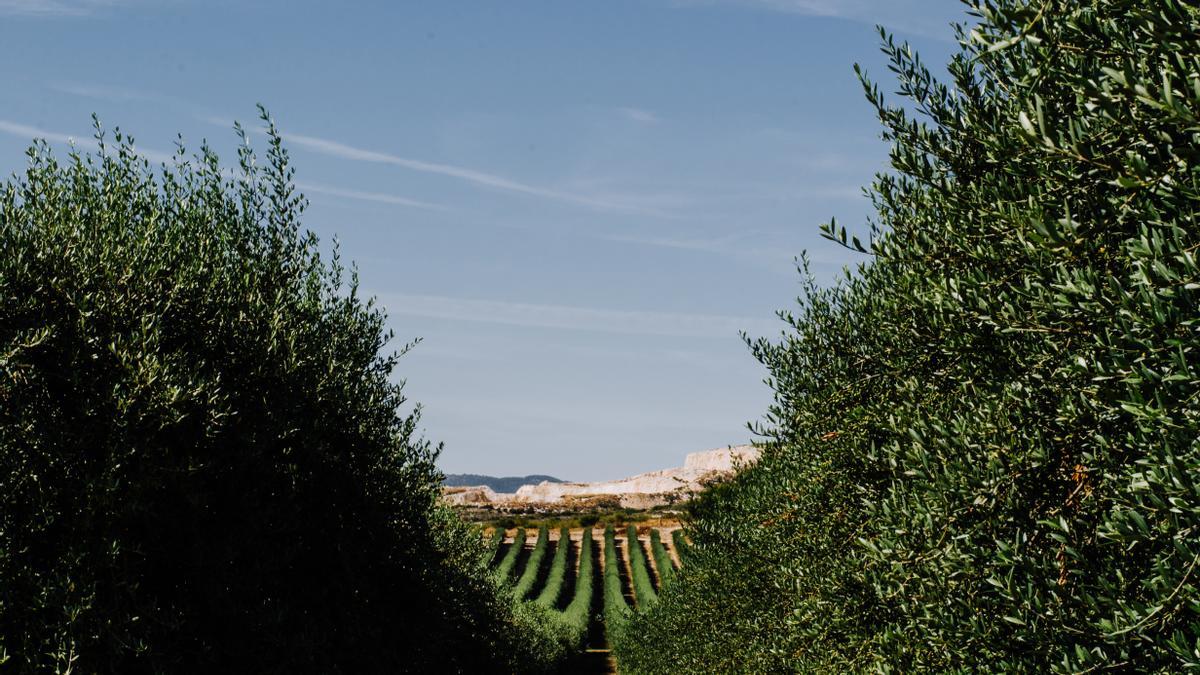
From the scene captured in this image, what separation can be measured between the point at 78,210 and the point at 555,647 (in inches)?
1774

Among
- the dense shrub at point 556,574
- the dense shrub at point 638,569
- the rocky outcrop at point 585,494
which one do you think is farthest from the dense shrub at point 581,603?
the rocky outcrop at point 585,494

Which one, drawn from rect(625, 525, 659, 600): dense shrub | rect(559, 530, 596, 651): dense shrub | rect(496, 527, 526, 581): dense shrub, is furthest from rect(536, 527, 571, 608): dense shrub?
rect(625, 525, 659, 600): dense shrub

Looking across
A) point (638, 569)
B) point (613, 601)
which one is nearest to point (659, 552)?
point (638, 569)

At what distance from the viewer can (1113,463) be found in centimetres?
696

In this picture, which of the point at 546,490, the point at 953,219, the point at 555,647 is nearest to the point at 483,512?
the point at 546,490

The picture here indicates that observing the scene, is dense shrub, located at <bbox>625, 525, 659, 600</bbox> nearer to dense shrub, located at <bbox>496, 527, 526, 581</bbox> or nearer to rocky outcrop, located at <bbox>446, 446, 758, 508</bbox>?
dense shrub, located at <bbox>496, 527, 526, 581</bbox>

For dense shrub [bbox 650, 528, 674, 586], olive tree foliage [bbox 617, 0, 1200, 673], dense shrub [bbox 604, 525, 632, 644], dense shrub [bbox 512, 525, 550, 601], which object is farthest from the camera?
dense shrub [bbox 650, 528, 674, 586]

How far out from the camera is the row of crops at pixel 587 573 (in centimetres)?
6725

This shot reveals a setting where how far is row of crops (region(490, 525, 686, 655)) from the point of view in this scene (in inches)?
2648

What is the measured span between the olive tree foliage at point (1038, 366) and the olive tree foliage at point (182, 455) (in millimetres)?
7986

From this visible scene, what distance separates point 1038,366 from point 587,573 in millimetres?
85057

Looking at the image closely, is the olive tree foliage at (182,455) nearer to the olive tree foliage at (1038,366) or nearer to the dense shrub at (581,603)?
the olive tree foliage at (1038,366)

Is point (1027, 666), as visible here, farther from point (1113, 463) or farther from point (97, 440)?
point (97, 440)

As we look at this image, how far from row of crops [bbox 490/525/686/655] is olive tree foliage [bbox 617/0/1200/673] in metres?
48.2
